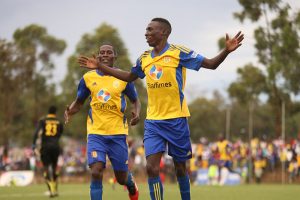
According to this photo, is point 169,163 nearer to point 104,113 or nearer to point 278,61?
point 278,61

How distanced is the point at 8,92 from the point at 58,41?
11302 millimetres

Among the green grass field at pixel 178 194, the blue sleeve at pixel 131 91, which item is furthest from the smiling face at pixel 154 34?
the green grass field at pixel 178 194

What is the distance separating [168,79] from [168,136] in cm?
79

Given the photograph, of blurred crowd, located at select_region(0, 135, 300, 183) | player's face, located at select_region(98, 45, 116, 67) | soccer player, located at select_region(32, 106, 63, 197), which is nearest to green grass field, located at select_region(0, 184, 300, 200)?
soccer player, located at select_region(32, 106, 63, 197)

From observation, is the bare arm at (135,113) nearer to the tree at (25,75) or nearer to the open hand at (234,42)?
the open hand at (234,42)

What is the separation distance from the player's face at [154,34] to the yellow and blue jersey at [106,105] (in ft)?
6.12

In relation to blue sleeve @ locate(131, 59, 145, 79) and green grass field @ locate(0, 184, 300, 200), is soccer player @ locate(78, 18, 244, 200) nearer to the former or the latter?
blue sleeve @ locate(131, 59, 145, 79)

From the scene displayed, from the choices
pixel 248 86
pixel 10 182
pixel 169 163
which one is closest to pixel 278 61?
pixel 248 86

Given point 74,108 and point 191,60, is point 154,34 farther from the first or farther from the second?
point 74,108

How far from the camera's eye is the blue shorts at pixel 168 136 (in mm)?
9969

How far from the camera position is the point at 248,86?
46188 millimetres

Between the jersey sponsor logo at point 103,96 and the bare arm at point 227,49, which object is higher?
the bare arm at point 227,49

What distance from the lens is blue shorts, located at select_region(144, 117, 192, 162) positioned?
9969 millimetres

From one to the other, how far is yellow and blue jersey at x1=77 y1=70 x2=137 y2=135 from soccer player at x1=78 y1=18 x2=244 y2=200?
144 cm
